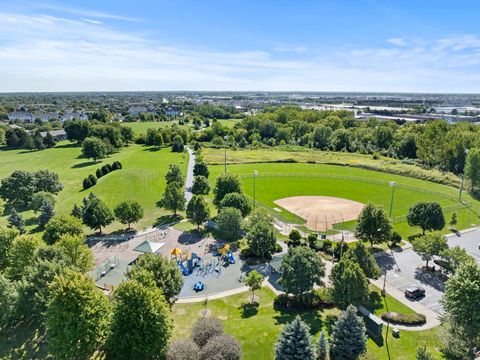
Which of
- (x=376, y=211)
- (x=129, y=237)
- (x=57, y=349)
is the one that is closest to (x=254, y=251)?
(x=376, y=211)

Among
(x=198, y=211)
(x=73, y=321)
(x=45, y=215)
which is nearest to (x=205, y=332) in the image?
(x=73, y=321)

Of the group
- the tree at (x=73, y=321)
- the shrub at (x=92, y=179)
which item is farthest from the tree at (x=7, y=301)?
the shrub at (x=92, y=179)

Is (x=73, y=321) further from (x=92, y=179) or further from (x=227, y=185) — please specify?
(x=92, y=179)

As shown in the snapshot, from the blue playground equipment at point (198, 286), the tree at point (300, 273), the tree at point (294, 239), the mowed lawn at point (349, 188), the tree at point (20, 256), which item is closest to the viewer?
the tree at point (300, 273)

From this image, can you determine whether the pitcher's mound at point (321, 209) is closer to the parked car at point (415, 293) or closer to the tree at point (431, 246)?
the tree at point (431, 246)

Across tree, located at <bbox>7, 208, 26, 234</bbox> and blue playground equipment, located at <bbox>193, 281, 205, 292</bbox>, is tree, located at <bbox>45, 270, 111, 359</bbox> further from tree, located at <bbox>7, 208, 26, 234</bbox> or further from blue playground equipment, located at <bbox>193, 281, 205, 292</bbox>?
tree, located at <bbox>7, 208, 26, 234</bbox>

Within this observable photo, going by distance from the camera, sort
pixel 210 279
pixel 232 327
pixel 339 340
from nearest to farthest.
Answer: pixel 339 340
pixel 232 327
pixel 210 279

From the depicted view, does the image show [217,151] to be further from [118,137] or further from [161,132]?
[118,137]
